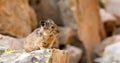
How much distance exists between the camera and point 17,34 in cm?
415

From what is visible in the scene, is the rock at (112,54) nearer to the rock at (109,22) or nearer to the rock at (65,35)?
the rock at (65,35)

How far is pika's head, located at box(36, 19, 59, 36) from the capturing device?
8.45 feet

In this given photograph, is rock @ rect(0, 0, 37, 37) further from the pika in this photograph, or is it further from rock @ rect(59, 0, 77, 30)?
rock @ rect(59, 0, 77, 30)

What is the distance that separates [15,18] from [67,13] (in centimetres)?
194

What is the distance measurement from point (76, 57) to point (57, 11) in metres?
1.13

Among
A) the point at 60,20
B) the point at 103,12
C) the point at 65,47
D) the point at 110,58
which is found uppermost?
the point at 103,12

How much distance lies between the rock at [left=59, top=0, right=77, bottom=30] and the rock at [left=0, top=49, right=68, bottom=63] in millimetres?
3599

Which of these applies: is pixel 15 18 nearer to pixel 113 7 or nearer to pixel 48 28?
pixel 48 28

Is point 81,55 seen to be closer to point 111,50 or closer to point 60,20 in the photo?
point 60,20

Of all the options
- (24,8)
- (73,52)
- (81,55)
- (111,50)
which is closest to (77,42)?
(81,55)

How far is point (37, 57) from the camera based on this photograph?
2.16 m

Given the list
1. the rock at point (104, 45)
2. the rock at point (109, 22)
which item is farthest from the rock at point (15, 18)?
the rock at point (109, 22)

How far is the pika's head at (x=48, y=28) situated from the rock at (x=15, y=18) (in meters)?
1.35

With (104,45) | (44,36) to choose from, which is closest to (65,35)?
(104,45)
